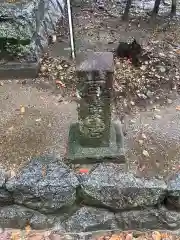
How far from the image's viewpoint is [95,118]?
155 inches

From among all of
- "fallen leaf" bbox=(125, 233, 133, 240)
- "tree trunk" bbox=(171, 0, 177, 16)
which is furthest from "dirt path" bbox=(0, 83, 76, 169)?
"tree trunk" bbox=(171, 0, 177, 16)

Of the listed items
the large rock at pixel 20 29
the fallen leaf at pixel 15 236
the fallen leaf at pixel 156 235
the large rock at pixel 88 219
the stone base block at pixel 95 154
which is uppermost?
the large rock at pixel 20 29

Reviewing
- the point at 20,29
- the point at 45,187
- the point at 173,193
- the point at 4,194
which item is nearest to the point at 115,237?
the point at 173,193

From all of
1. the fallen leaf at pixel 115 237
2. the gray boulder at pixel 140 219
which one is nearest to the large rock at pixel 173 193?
the gray boulder at pixel 140 219

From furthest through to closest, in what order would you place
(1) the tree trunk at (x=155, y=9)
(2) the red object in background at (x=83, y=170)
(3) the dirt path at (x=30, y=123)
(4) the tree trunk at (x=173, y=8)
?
(4) the tree trunk at (x=173, y=8)
(1) the tree trunk at (x=155, y=9)
(3) the dirt path at (x=30, y=123)
(2) the red object in background at (x=83, y=170)

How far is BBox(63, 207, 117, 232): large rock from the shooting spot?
3844mm

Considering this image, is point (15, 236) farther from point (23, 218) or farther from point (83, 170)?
point (83, 170)

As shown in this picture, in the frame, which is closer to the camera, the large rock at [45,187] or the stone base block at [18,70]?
the large rock at [45,187]

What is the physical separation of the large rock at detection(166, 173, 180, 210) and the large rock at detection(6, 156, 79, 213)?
879 millimetres

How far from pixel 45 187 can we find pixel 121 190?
28.4 inches

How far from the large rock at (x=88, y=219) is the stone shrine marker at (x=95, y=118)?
53cm

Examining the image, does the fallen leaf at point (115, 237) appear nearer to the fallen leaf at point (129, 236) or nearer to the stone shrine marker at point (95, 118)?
the fallen leaf at point (129, 236)

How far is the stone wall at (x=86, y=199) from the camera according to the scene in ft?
12.2

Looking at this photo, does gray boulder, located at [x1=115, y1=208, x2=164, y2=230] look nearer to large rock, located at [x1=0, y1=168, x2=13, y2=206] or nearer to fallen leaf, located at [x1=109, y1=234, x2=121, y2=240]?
fallen leaf, located at [x1=109, y1=234, x2=121, y2=240]
